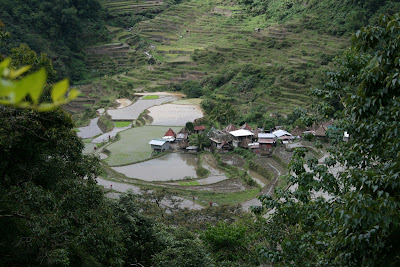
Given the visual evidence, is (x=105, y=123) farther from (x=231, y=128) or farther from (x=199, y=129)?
(x=231, y=128)

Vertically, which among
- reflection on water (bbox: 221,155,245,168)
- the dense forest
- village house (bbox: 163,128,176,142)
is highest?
the dense forest

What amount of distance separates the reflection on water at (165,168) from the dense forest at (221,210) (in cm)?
579

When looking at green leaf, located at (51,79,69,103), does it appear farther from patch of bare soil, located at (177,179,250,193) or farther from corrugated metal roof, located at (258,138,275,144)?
corrugated metal roof, located at (258,138,275,144)

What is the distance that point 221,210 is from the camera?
13391 millimetres

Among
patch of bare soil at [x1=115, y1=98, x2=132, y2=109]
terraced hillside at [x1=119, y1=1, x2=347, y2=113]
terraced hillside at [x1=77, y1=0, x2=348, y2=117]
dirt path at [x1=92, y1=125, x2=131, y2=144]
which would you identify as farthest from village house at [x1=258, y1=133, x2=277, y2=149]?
patch of bare soil at [x1=115, y1=98, x2=132, y2=109]

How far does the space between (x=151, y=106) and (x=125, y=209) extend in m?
22.3

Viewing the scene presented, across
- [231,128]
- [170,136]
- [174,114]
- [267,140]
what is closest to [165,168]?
[170,136]

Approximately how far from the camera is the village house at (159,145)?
21.8 m

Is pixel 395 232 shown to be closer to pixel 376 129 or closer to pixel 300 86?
pixel 376 129

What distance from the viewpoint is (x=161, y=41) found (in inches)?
1821

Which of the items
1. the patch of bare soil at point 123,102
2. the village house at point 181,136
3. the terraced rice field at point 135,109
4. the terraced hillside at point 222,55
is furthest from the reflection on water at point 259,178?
the patch of bare soil at point 123,102

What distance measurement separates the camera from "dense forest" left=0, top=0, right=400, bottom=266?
8.75ft

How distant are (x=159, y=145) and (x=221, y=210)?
902cm

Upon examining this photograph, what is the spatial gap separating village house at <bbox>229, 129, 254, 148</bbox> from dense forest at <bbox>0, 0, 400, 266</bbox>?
348 inches
